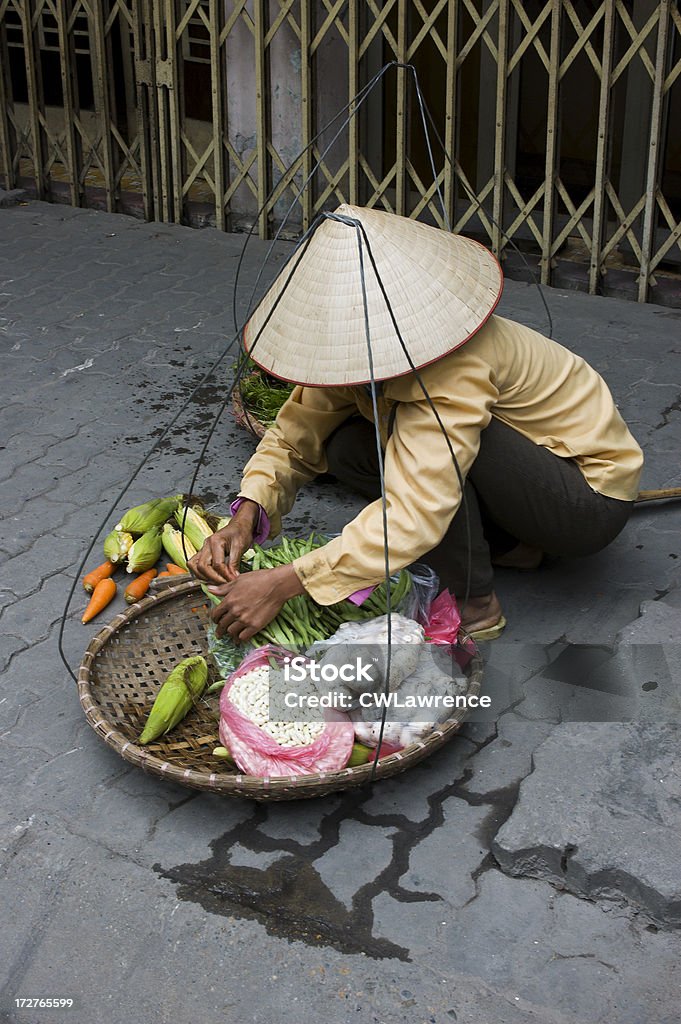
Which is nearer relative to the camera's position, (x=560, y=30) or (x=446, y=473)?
(x=446, y=473)

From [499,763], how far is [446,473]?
614 millimetres

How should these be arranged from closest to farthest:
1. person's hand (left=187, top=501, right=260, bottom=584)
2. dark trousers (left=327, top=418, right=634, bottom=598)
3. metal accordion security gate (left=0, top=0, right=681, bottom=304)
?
person's hand (left=187, top=501, right=260, bottom=584)
dark trousers (left=327, top=418, right=634, bottom=598)
metal accordion security gate (left=0, top=0, right=681, bottom=304)

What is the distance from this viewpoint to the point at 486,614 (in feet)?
8.81

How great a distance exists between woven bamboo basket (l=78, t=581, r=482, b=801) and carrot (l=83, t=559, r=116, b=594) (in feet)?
0.77

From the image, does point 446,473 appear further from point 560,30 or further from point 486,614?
point 560,30

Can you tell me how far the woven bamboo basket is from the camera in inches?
81.7

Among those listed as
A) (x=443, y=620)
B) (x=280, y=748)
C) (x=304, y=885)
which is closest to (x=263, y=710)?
(x=280, y=748)

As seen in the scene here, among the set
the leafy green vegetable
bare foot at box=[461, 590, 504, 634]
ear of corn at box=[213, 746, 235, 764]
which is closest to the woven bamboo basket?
ear of corn at box=[213, 746, 235, 764]

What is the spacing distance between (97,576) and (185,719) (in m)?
0.72

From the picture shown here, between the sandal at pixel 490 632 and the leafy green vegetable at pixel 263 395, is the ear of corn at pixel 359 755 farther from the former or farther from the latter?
the leafy green vegetable at pixel 263 395

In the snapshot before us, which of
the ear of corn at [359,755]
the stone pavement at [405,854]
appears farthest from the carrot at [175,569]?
the ear of corn at [359,755]

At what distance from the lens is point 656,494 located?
3.17m

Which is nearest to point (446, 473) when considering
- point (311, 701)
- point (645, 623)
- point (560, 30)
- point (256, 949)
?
point (311, 701)

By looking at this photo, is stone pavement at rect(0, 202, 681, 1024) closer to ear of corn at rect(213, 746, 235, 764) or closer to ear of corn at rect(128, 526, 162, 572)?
ear of corn at rect(213, 746, 235, 764)
